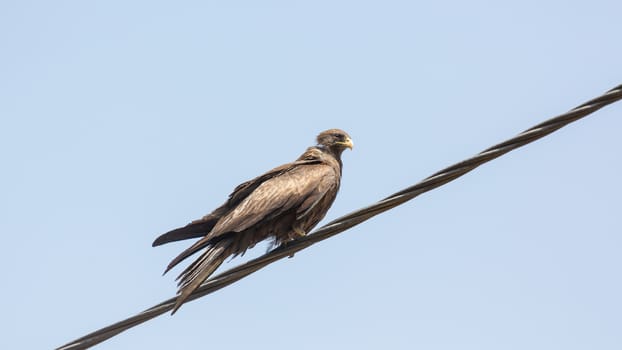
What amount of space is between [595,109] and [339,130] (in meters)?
5.05

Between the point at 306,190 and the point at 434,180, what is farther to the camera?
the point at 306,190

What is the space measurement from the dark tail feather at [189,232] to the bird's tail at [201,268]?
0.30m

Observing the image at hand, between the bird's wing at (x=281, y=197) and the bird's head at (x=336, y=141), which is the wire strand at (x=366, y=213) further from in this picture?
the bird's head at (x=336, y=141)

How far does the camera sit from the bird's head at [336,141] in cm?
1017

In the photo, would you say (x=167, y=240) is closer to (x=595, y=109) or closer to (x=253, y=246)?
(x=253, y=246)

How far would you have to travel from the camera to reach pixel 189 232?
316 inches

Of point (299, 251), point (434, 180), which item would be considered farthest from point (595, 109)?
point (299, 251)

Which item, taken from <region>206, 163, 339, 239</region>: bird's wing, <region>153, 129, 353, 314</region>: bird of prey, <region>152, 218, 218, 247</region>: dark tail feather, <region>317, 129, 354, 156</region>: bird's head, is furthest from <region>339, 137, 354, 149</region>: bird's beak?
<region>152, 218, 218, 247</region>: dark tail feather

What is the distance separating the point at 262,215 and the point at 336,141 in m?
2.42

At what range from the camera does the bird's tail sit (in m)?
6.90

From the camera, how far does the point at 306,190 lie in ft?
27.6

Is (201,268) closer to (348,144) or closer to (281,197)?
(281,197)

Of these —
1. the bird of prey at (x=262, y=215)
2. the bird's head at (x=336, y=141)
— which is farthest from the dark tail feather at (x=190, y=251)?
the bird's head at (x=336, y=141)

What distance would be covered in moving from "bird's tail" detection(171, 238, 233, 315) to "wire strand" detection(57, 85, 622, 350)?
0.27 ft
